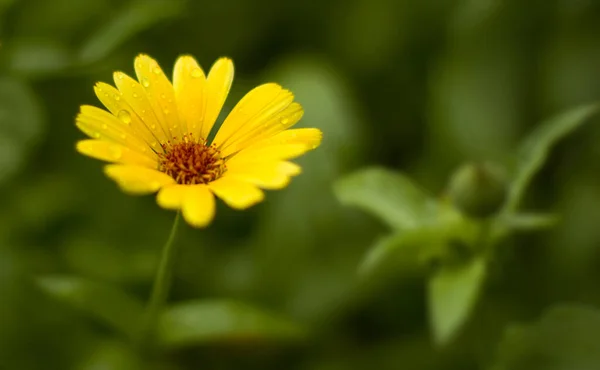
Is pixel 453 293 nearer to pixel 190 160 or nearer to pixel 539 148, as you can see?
pixel 539 148

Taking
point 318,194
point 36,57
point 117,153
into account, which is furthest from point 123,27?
point 117,153

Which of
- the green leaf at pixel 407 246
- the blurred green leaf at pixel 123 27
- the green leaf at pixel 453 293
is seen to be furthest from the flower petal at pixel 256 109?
the blurred green leaf at pixel 123 27

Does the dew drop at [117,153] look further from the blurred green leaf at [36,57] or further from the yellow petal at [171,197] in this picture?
the blurred green leaf at [36,57]

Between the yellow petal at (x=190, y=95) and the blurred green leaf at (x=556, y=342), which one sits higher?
the yellow petal at (x=190, y=95)

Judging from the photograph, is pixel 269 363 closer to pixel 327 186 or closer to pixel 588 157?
pixel 327 186

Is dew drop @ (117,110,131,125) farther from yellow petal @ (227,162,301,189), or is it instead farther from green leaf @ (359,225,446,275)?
green leaf @ (359,225,446,275)

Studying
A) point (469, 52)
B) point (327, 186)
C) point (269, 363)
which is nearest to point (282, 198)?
point (327, 186)

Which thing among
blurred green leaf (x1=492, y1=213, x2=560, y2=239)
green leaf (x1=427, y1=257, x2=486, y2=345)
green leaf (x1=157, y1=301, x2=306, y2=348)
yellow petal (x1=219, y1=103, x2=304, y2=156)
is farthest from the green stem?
blurred green leaf (x1=492, y1=213, x2=560, y2=239)
